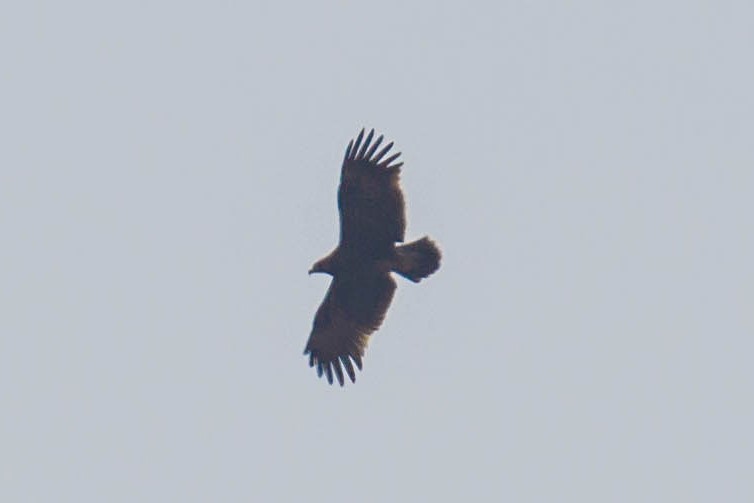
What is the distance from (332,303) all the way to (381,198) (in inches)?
83.1

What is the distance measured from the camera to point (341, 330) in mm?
24906

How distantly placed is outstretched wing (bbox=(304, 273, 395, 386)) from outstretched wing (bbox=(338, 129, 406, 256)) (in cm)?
146

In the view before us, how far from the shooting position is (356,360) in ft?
81.7

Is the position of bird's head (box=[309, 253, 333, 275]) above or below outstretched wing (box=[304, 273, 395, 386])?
above

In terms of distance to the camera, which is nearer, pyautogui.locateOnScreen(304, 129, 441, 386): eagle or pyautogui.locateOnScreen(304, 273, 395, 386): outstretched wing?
pyautogui.locateOnScreen(304, 129, 441, 386): eagle

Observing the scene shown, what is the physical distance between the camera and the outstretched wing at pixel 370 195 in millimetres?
23125

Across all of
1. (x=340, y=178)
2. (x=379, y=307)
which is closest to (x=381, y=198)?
(x=340, y=178)

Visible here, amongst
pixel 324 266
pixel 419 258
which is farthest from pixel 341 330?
pixel 419 258

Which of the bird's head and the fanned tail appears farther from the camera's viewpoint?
Result: the bird's head

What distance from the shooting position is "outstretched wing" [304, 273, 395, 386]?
24781 millimetres

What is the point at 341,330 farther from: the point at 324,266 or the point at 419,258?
the point at 419,258

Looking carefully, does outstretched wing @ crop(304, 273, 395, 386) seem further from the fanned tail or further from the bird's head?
the fanned tail

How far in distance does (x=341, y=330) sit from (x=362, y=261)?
4.25 feet

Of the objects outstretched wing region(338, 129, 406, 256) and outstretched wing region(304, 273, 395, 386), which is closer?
outstretched wing region(338, 129, 406, 256)
